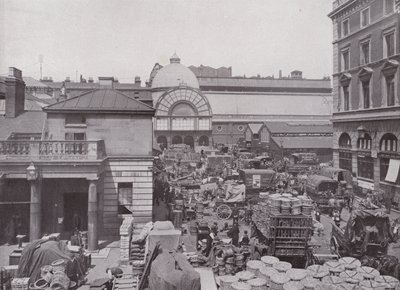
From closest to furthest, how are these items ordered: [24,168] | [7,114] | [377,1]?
[24,168], [7,114], [377,1]

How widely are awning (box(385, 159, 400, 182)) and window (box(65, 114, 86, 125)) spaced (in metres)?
22.1

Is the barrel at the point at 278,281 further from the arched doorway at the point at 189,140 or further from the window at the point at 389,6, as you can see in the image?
Result: the arched doorway at the point at 189,140

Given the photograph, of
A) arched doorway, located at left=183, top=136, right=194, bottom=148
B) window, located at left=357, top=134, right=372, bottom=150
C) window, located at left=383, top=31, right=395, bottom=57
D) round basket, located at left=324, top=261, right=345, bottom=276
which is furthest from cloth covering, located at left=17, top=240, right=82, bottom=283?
arched doorway, located at left=183, top=136, right=194, bottom=148

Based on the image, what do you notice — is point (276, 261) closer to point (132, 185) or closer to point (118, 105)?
point (132, 185)

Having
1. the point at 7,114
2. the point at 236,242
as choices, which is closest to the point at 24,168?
the point at 7,114

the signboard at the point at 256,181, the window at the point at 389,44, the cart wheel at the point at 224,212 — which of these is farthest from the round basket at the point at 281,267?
the window at the point at 389,44

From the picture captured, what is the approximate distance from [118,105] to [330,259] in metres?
14.0

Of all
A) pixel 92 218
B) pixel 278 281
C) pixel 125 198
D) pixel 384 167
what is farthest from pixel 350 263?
pixel 384 167

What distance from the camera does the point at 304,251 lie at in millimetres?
15094

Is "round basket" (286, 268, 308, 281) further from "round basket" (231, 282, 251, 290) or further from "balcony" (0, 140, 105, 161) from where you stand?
"balcony" (0, 140, 105, 161)

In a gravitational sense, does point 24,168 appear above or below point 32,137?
below

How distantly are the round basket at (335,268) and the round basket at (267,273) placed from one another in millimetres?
2029

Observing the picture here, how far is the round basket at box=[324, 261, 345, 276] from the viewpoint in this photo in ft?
43.1

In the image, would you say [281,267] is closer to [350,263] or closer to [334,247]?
[350,263]
